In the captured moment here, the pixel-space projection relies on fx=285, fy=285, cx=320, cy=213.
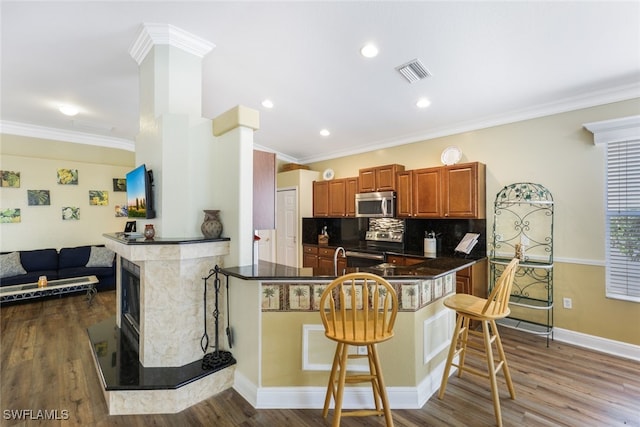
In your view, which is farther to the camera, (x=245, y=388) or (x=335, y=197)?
(x=335, y=197)

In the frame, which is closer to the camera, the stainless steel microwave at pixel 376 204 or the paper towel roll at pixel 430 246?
the paper towel roll at pixel 430 246

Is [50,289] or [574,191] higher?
[574,191]

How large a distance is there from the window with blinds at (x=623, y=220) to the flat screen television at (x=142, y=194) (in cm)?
458

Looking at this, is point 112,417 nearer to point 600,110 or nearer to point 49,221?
point 49,221

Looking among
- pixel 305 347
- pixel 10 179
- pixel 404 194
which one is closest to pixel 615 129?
pixel 404 194

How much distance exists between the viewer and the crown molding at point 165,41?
2418mm

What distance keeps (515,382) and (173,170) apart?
3437 mm

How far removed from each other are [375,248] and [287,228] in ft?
7.06

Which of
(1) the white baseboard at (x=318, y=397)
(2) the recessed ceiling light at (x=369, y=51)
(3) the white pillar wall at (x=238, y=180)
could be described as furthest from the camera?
(2) the recessed ceiling light at (x=369, y=51)

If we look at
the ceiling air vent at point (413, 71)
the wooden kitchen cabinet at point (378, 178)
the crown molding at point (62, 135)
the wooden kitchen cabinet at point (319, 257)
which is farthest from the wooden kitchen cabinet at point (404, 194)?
the crown molding at point (62, 135)

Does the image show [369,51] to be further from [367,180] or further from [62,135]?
[62,135]

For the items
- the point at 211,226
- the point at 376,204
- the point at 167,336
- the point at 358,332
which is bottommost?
the point at 167,336

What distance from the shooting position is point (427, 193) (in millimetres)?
4125

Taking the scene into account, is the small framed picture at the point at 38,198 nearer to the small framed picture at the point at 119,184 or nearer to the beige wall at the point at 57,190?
the beige wall at the point at 57,190
